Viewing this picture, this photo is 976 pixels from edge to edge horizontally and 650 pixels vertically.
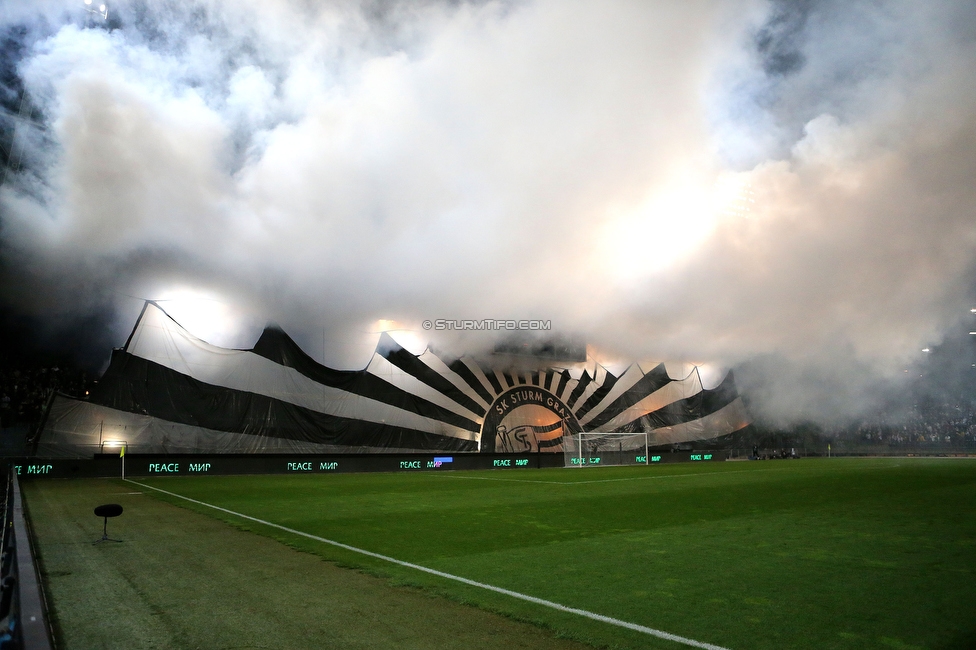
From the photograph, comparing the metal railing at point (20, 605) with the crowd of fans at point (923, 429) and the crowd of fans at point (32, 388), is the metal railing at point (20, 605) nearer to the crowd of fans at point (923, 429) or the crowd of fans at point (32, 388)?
the crowd of fans at point (32, 388)

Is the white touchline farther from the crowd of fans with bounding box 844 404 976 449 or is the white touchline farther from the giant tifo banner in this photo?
the crowd of fans with bounding box 844 404 976 449

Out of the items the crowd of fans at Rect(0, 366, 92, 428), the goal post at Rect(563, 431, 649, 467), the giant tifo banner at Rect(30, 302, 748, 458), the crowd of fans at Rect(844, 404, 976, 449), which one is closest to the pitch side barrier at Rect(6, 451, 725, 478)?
the goal post at Rect(563, 431, 649, 467)

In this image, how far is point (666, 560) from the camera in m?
5.67

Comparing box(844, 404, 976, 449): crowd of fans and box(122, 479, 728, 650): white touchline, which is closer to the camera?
box(122, 479, 728, 650): white touchline

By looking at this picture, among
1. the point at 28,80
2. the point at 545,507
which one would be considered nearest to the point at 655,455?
the point at 545,507

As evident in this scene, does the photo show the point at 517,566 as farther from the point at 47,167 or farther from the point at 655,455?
the point at 655,455

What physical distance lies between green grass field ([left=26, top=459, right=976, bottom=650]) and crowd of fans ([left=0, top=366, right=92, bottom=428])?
886 cm

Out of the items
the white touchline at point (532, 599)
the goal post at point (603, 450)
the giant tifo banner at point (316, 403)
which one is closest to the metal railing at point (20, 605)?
the white touchline at point (532, 599)

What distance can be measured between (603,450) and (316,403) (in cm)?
1414

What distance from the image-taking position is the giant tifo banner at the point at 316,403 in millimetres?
20891

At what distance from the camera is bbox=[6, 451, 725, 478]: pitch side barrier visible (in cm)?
1742

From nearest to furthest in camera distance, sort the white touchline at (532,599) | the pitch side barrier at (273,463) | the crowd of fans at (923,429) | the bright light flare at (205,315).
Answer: the white touchline at (532,599), the pitch side barrier at (273,463), the bright light flare at (205,315), the crowd of fans at (923,429)

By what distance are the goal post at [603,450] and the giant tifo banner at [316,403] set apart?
6.77 feet

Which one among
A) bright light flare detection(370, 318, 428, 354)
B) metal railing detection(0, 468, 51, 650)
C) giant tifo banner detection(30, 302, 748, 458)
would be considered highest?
bright light flare detection(370, 318, 428, 354)
